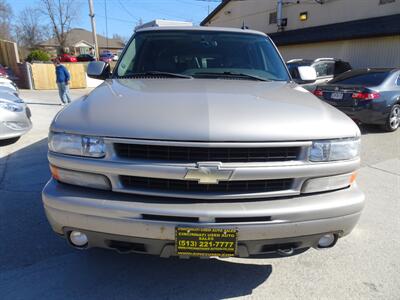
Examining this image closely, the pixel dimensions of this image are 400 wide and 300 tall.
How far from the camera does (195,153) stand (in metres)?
2.03

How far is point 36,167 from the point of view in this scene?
5172 millimetres

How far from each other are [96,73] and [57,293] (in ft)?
7.81

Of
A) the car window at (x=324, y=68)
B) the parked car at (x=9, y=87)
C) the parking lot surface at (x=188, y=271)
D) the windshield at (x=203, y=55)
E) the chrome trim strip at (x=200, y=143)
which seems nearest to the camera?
the chrome trim strip at (x=200, y=143)

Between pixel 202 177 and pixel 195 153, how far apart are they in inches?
5.8

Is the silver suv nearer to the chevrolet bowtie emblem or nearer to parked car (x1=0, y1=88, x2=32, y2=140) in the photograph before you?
the chevrolet bowtie emblem

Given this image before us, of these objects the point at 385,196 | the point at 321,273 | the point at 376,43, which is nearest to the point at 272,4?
the point at 376,43

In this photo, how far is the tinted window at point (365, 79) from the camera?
839 centimetres

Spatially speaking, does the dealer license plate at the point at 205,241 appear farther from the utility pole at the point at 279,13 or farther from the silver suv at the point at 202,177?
the utility pole at the point at 279,13

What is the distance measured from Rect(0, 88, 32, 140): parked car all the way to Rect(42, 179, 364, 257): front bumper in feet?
15.5

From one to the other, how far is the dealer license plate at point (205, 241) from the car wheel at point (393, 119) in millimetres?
7717

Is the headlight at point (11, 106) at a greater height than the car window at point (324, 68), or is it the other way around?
the car window at point (324, 68)

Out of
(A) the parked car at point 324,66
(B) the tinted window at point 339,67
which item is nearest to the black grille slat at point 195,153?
(A) the parked car at point 324,66

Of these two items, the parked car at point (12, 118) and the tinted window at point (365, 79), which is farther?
the tinted window at point (365, 79)

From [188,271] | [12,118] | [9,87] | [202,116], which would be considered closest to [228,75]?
[202,116]
